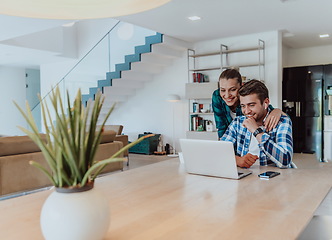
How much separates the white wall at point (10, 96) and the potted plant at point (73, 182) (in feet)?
34.7

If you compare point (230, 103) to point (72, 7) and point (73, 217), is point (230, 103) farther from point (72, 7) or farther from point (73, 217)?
point (73, 217)

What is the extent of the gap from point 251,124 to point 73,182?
4.84 ft

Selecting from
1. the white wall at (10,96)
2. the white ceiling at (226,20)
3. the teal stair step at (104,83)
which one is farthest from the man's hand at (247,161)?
the white wall at (10,96)

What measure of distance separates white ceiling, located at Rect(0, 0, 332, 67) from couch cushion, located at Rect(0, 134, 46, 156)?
199cm

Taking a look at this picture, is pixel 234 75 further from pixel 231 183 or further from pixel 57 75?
pixel 57 75

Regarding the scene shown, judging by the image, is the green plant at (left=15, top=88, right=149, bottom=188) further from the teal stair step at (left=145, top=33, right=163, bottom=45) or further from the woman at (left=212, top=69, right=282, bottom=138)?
the teal stair step at (left=145, top=33, right=163, bottom=45)

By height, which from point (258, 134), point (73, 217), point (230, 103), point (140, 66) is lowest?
point (73, 217)

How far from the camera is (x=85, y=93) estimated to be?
8.17 metres

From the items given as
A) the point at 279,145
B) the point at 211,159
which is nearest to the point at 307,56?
the point at 279,145

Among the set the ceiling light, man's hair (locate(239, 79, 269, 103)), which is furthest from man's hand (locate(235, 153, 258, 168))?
the ceiling light

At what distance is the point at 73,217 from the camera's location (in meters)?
0.92

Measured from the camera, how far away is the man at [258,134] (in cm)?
209

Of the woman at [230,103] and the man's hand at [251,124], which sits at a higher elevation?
the woman at [230,103]

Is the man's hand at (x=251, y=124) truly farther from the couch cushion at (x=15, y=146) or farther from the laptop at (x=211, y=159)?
the couch cushion at (x=15, y=146)
